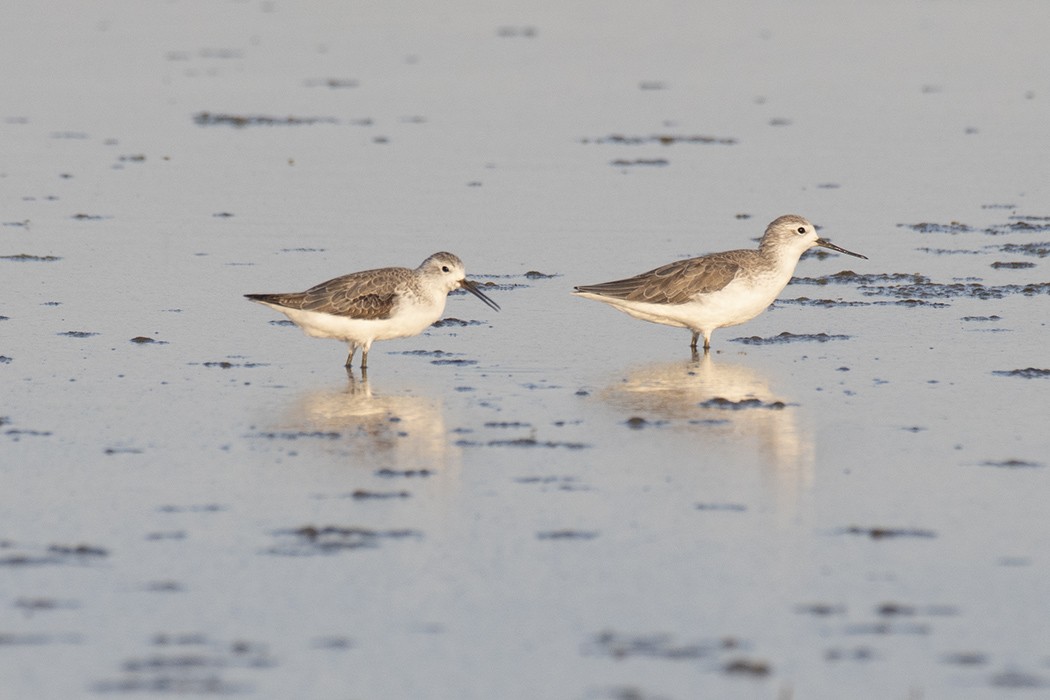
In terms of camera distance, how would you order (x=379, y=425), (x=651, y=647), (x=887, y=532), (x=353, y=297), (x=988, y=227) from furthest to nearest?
1. (x=988, y=227)
2. (x=353, y=297)
3. (x=379, y=425)
4. (x=887, y=532)
5. (x=651, y=647)

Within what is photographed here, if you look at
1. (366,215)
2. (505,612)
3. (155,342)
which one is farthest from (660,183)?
(505,612)

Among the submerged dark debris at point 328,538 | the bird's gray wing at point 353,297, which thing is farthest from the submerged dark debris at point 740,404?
the submerged dark debris at point 328,538

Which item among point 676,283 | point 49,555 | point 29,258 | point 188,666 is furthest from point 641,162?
point 188,666

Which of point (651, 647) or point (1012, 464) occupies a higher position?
point (1012, 464)

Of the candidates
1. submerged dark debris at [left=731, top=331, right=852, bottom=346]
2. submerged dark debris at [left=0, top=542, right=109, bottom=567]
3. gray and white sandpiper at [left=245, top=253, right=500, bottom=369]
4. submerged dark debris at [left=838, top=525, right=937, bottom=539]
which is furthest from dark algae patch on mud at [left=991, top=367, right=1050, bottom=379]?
submerged dark debris at [left=0, top=542, right=109, bottom=567]

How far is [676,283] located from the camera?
43.6 feet

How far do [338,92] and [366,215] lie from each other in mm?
8097

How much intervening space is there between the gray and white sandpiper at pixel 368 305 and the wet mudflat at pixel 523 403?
312 mm

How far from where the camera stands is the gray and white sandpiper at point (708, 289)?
13.2 meters

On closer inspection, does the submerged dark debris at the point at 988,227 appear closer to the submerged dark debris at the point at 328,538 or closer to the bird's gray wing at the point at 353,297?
the bird's gray wing at the point at 353,297

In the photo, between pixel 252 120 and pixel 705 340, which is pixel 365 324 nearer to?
pixel 705 340

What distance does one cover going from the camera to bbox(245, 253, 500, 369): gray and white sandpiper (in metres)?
12.4

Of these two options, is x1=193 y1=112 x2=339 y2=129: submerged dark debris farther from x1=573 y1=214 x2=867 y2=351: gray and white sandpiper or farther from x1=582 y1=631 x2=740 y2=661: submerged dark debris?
x1=582 y1=631 x2=740 y2=661: submerged dark debris

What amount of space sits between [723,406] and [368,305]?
261cm
